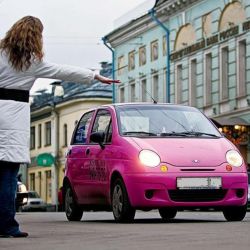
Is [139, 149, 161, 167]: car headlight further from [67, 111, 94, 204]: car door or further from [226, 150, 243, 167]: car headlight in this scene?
[67, 111, 94, 204]: car door

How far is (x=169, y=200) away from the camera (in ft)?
43.6

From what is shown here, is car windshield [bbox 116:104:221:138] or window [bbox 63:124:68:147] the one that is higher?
window [bbox 63:124:68:147]

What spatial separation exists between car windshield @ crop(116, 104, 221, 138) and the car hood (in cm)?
31

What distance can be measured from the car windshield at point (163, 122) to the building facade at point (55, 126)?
2112 inches

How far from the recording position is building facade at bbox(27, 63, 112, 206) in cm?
7431

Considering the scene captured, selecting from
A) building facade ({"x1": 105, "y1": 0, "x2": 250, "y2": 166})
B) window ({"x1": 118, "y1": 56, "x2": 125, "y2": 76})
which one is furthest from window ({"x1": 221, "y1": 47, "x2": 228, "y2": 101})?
window ({"x1": 118, "y1": 56, "x2": 125, "y2": 76})

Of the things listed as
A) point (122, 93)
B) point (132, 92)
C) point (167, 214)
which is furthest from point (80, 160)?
point (122, 93)

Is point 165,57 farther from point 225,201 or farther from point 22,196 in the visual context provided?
point 225,201

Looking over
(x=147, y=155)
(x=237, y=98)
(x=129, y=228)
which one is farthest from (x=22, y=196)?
(x=237, y=98)

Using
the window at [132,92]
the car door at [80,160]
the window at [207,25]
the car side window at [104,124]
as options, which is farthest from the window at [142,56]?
the car side window at [104,124]

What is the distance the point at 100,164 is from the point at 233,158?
180cm

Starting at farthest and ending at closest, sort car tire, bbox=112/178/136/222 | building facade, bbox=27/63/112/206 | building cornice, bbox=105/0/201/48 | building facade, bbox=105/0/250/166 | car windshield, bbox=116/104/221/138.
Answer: building facade, bbox=27/63/112/206 < building cornice, bbox=105/0/201/48 < building facade, bbox=105/0/250/166 < car windshield, bbox=116/104/221/138 < car tire, bbox=112/178/136/222

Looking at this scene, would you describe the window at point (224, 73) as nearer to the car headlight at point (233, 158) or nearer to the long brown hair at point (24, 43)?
the car headlight at point (233, 158)

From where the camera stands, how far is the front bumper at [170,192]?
1323 centimetres
